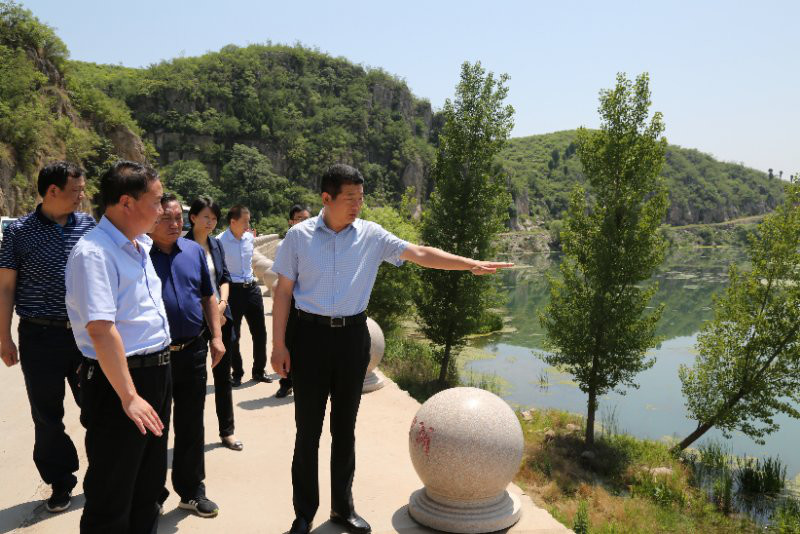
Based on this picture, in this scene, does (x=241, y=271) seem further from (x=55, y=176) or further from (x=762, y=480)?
(x=762, y=480)

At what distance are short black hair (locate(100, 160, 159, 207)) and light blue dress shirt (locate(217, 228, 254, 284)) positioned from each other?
4062 millimetres

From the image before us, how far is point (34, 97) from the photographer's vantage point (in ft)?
98.3

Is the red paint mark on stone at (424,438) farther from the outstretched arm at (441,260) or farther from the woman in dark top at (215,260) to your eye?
the woman in dark top at (215,260)

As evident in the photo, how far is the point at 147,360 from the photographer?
283 cm

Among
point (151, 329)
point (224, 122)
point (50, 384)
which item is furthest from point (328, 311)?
point (224, 122)

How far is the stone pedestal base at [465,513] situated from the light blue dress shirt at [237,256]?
3.49 m

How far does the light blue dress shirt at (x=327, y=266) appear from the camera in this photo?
355 cm

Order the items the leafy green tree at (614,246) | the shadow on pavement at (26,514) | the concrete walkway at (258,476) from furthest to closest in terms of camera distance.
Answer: the leafy green tree at (614,246) < the concrete walkway at (258,476) < the shadow on pavement at (26,514)

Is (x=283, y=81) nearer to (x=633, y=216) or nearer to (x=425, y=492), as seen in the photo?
(x=633, y=216)

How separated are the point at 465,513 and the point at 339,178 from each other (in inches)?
99.3

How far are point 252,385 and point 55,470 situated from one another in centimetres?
354

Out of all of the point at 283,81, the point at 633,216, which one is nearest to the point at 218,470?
the point at 633,216

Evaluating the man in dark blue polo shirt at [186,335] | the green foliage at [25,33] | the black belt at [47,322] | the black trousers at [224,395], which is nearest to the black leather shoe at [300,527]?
the man in dark blue polo shirt at [186,335]

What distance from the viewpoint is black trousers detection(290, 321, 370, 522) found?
11.6ft
